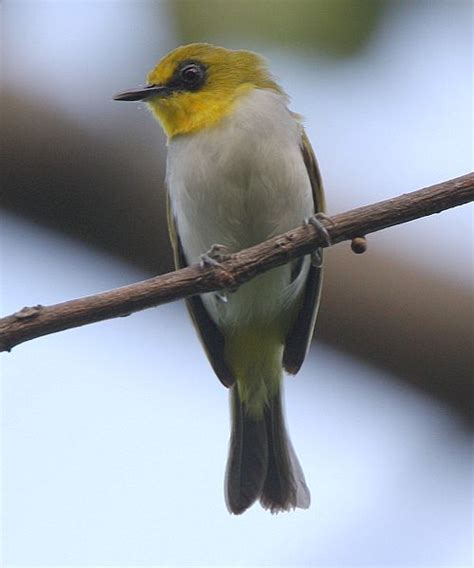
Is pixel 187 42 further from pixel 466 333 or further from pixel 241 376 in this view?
pixel 241 376

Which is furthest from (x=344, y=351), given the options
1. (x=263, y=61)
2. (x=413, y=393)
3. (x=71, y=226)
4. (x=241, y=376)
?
(x=263, y=61)

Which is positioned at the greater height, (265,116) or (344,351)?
(265,116)

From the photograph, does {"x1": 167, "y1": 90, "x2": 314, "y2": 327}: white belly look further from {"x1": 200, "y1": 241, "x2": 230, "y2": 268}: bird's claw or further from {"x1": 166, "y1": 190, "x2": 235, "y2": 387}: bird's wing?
{"x1": 200, "y1": 241, "x2": 230, "y2": 268}: bird's claw

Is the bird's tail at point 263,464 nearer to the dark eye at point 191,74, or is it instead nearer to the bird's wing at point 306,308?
the bird's wing at point 306,308

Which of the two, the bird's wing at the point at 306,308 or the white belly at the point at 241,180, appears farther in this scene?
the bird's wing at the point at 306,308

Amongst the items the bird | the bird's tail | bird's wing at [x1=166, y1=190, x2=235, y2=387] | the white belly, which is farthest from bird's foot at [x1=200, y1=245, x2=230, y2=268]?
the bird's tail

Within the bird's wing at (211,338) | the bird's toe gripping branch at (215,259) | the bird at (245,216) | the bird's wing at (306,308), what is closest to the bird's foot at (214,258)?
the bird's toe gripping branch at (215,259)

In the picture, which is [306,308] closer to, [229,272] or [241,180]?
[241,180]
